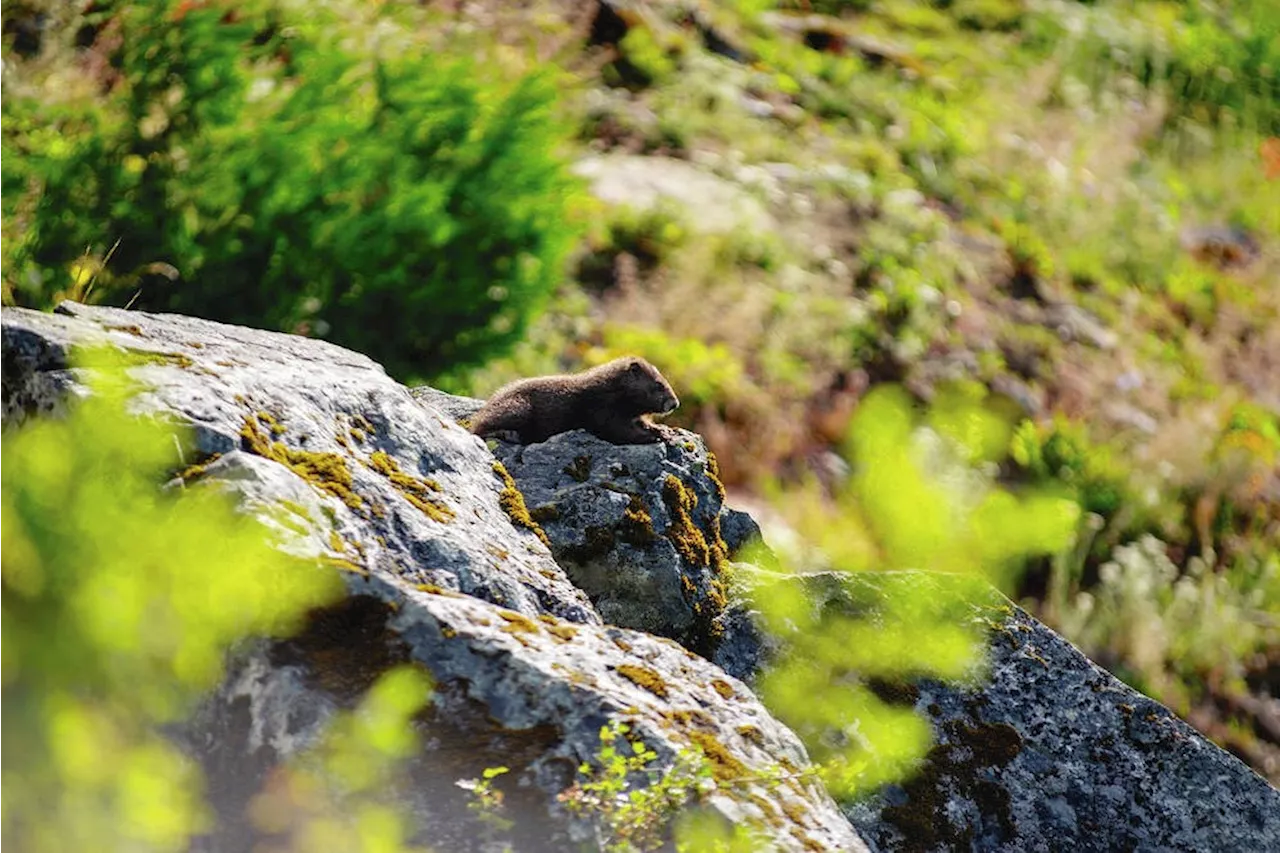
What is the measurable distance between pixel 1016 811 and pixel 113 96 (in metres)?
5.07

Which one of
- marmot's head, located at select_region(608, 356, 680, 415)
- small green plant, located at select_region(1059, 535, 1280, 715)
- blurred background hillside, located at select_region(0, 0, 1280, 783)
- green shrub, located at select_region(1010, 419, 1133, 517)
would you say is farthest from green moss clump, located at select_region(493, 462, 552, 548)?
green shrub, located at select_region(1010, 419, 1133, 517)

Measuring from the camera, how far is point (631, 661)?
9.55 ft

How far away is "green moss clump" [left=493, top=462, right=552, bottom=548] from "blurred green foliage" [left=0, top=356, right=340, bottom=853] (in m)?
1.25

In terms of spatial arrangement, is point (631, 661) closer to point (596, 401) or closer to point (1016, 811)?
point (1016, 811)

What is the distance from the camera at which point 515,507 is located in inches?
148

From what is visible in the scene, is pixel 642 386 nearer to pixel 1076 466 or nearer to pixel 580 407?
pixel 580 407

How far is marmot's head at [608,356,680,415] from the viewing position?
4.65 metres

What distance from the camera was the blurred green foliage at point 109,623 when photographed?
2.00 meters

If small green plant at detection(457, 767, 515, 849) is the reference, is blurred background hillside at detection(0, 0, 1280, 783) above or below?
below

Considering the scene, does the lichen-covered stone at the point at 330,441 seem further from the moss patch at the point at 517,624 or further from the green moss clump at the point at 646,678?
the green moss clump at the point at 646,678

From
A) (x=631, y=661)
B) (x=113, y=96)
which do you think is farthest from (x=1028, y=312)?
(x=631, y=661)

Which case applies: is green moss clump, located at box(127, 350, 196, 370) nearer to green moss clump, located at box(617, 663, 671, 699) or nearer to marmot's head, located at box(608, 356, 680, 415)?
green moss clump, located at box(617, 663, 671, 699)

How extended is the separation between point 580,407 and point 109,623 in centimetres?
258

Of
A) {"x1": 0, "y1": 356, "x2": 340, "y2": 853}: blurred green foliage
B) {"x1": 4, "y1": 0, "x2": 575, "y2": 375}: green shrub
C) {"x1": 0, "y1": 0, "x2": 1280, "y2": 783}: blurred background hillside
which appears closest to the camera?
{"x1": 0, "y1": 356, "x2": 340, "y2": 853}: blurred green foliage
